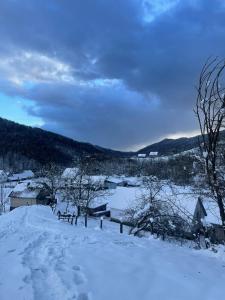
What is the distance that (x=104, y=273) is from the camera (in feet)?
22.5

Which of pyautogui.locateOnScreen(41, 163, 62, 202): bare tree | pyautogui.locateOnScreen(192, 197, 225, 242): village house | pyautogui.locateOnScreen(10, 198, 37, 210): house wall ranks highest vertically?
pyautogui.locateOnScreen(41, 163, 62, 202): bare tree

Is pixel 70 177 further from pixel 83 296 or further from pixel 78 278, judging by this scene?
pixel 83 296

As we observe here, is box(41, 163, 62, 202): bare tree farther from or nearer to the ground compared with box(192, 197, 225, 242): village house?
farther from the ground

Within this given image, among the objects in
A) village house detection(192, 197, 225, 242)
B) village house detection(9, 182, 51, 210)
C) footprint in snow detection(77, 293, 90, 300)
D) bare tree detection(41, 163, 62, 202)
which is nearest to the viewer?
footprint in snow detection(77, 293, 90, 300)

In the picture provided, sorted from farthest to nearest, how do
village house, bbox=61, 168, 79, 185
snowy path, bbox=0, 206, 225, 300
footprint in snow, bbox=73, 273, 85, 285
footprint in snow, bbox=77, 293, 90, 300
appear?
village house, bbox=61, 168, 79, 185
footprint in snow, bbox=73, 273, 85, 285
snowy path, bbox=0, 206, 225, 300
footprint in snow, bbox=77, 293, 90, 300

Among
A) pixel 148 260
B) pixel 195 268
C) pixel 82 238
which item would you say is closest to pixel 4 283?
pixel 148 260

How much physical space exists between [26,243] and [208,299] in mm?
6171

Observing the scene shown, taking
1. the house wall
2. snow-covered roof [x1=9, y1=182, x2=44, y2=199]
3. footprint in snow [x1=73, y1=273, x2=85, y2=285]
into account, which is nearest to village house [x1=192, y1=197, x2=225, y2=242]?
footprint in snow [x1=73, y1=273, x2=85, y2=285]

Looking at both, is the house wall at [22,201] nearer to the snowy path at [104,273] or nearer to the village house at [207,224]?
the village house at [207,224]

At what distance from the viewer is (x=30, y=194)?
6300 centimetres

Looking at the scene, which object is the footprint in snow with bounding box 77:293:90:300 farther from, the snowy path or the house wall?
the house wall

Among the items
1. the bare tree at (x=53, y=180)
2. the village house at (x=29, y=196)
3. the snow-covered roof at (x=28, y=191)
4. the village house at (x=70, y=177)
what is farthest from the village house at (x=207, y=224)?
the snow-covered roof at (x=28, y=191)

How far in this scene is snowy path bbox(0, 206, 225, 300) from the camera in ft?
18.8

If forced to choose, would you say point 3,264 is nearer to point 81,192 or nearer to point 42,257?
point 42,257
